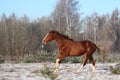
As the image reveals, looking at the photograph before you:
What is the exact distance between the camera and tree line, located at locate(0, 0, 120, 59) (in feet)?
113

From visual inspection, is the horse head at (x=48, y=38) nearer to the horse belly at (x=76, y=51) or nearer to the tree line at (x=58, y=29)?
the horse belly at (x=76, y=51)

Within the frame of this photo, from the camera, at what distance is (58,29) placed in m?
45.1

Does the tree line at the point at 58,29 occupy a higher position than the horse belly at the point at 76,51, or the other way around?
the tree line at the point at 58,29

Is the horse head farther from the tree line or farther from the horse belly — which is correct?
the tree line

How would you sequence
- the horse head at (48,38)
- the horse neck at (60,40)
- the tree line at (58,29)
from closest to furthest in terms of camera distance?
1. the horse head at (48,38)
2. the horse neck at (60,40)
3. the tree line at (58,29)

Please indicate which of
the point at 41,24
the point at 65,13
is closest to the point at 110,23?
the point at 65,13

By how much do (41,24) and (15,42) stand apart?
8.18 m

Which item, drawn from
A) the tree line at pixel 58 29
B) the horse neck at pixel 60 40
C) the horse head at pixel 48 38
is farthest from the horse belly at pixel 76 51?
the tree line at pixel 58 29

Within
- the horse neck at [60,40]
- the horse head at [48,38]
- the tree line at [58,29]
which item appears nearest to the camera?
the horse head at [48,38]

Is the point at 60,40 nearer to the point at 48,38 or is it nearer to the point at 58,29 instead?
the point at 48,38

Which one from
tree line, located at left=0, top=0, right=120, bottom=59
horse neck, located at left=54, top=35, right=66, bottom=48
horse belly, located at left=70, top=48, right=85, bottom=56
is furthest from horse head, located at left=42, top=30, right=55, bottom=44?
tree line, located at left=0, top=0, right=120, bottom=59

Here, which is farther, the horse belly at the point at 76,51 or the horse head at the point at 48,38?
the horse belly at the point at 76,51

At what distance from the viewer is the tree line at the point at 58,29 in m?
34.6

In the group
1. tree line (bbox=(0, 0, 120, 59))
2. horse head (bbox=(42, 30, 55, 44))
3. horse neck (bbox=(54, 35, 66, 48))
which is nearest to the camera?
horse head (bbox=(42, 30, 55, 44))
